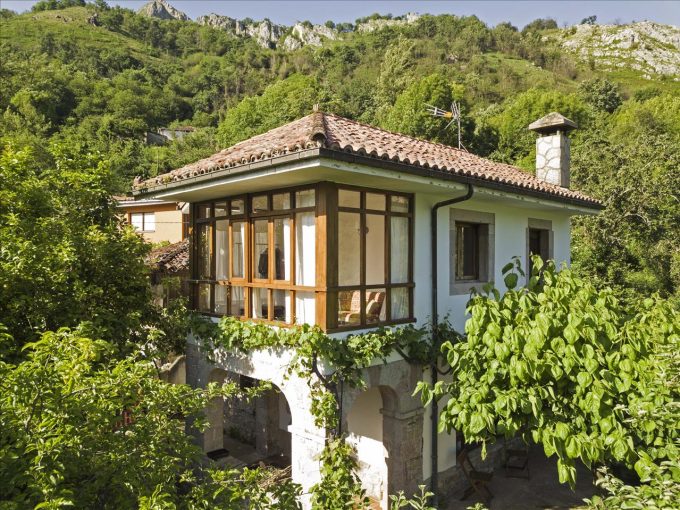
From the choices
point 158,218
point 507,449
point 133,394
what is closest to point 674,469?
point 133,394

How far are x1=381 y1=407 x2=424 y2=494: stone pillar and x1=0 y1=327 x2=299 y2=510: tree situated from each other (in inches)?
164

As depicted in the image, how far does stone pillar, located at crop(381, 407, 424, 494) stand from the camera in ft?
26.1

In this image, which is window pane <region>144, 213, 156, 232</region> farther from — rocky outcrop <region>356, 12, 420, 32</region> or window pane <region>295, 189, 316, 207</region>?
rocky outcrop <region>356, 12, 420, 32</region>

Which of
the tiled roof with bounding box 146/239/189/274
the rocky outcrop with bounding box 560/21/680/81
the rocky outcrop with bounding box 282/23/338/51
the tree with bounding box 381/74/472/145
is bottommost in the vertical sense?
the tiled roof with bounding box 146/239/189/274

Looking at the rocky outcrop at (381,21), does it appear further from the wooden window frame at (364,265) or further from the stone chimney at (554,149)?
the wooden window frame at (364,265)

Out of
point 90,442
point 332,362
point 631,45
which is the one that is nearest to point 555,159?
point 332,362

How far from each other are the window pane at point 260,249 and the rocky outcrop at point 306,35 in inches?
4968

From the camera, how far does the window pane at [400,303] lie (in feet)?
25.9

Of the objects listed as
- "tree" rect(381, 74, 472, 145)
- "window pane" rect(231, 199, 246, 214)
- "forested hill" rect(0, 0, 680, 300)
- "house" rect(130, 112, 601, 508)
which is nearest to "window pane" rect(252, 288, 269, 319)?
"house" rect(130, 112, 601, 508)

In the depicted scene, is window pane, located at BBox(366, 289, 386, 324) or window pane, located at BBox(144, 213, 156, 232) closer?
window pane, located at BBox(366, 289, 386, 324)

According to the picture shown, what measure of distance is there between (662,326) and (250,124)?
52.8 metres

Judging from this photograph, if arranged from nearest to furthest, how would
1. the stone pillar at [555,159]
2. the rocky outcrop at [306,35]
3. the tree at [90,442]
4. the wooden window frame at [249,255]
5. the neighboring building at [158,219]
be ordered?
1. the tree at [90,442]
2. the wooden window frame at [249,255]
3. the stone pillar at [555,159]
4. the neighboring building at [158,219]
5. the rocky outcrop at [306,35]

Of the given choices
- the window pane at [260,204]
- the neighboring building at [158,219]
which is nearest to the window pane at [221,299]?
the window pane at [260,204]

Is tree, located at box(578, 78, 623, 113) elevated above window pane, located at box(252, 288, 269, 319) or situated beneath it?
elevated above
